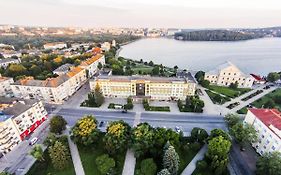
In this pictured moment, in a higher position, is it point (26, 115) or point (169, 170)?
point (26, 115)

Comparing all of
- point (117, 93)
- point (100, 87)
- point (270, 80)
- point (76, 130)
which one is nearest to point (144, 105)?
point (117, 93)

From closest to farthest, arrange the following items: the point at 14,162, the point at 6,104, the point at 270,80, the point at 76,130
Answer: the point at 14,162
the point at 76,130
the point at 6,104
the point at 270,80

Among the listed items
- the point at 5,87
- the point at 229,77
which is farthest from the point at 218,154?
the point at 5,87

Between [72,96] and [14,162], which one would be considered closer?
[14,162]

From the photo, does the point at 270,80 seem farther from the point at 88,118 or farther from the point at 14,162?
the point at 14,162

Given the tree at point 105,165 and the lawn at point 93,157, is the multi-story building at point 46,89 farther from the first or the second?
the tree at point 105,165

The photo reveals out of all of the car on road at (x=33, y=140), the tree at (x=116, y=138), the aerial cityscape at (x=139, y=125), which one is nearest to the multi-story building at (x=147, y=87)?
the aerial cityscape at (x=139, y=125)

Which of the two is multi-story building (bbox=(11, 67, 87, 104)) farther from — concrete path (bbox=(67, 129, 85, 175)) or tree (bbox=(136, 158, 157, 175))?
tree (bbox=(136, 158, 157, 175))

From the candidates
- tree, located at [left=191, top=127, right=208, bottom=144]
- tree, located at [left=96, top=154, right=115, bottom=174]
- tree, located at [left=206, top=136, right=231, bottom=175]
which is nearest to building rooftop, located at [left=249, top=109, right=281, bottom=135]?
tree, located at [left=206, top=136, right=231, bottom=175]
